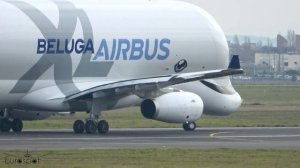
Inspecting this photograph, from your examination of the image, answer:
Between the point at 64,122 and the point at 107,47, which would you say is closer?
the point at 107,47

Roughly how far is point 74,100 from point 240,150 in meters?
14.2

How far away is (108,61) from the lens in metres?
59.0

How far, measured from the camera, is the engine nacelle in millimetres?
55438

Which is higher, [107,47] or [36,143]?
[107,47]

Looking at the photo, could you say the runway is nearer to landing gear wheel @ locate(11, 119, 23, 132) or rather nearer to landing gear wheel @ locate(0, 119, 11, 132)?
landing gear wheel @ locate(11, 119, 23, 132)

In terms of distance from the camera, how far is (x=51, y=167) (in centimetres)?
3781

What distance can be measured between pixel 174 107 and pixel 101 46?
5.16m

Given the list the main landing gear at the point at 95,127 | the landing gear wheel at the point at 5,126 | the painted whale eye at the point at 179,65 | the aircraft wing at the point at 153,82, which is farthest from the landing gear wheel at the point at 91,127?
the painted whale eye at the point at 179,65

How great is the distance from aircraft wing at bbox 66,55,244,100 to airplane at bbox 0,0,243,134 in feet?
0.15

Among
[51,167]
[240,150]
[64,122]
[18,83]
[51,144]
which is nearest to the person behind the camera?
[51,167]

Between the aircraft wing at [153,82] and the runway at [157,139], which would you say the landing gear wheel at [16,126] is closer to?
the runway at [157,139]

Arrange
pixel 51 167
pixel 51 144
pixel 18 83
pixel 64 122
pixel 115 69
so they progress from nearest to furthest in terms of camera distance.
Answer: pixel 51 167, pixel 51 144, pixel 18 83, pixel 115 69, pixel 64 122

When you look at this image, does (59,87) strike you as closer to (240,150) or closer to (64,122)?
(64,122)


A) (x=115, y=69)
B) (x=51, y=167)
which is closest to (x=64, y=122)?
(x=115, y=69)
